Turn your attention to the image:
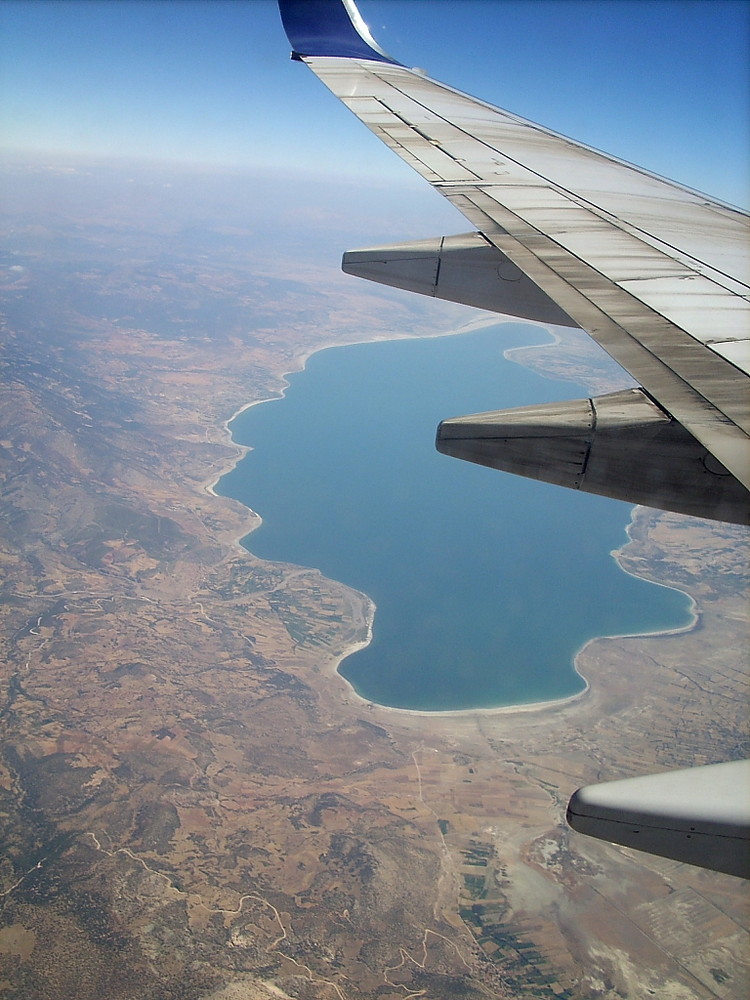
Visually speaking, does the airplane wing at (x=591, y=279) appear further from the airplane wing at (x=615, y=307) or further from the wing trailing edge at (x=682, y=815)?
the wing trailing edge at (x=682, y=815)

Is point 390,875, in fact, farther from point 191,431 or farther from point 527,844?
point 191,431

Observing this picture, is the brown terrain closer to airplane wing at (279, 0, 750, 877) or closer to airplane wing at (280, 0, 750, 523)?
airplane wing at (279, 0, 750, 877)

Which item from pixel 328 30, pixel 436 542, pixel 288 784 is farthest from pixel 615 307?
pixel 436 542

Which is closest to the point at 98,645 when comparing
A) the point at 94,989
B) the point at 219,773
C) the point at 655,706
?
the point at 219,773

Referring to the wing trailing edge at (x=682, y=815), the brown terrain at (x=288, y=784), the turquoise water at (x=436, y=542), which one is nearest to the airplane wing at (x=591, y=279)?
the wing trailing edge at (x=682, y=815)

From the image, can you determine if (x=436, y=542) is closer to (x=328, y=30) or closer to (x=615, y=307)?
(x=328, y=30)

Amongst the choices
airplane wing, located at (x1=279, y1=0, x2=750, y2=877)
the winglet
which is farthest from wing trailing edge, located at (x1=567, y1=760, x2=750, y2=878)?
the winglet
